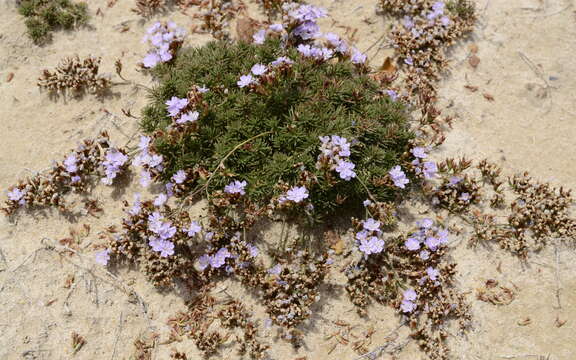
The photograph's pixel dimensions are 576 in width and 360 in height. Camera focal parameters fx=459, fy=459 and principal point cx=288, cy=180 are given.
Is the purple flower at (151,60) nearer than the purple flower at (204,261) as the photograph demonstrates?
No

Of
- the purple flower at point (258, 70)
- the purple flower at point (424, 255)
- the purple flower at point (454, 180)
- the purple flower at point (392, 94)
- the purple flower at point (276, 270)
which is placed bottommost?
the purple flower at point (424, 255)

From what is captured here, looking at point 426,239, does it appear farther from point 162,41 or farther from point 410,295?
point 162,41

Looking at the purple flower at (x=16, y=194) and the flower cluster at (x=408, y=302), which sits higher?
the purple flower at (x=16, y=194)

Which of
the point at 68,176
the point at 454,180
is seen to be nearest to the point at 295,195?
the point at 454,180

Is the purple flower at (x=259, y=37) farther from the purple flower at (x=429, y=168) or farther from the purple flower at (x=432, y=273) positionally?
the purple flower at (x=432, y=273)

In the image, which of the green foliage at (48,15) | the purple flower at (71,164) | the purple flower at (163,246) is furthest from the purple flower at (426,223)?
the green foliage at (48,15)

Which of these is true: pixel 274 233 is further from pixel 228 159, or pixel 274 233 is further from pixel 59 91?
pixel 59 91
